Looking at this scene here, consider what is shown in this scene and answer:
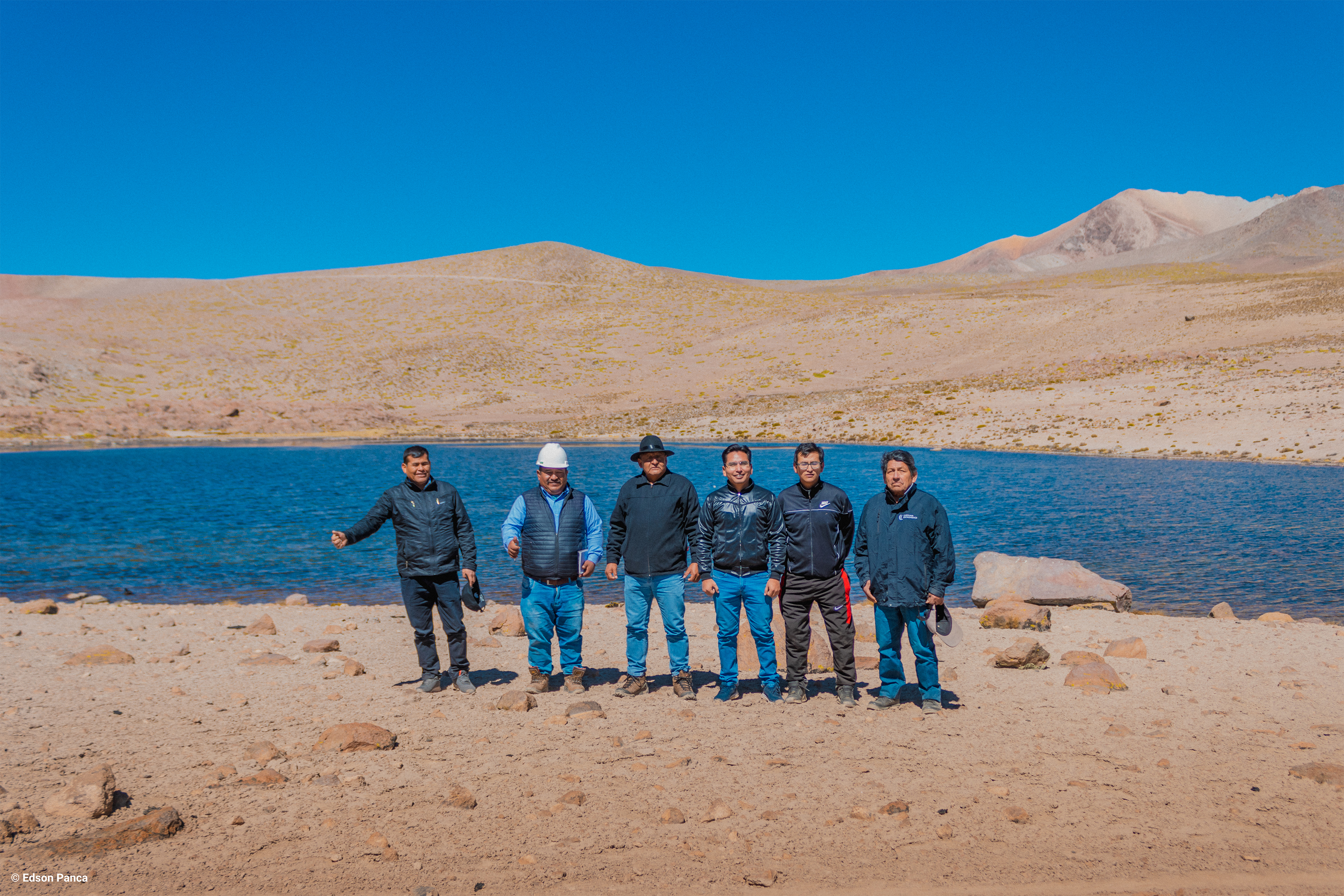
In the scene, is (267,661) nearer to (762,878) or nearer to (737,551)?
(737,551)

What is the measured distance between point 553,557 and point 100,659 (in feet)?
15.6

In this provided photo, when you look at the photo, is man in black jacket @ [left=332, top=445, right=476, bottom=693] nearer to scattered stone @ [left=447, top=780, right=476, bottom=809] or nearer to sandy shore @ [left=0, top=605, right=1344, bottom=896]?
sandy shore @ [left=0, top=605, right=1344, bottom=896]

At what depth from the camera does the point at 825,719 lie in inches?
289

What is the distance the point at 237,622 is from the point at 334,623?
1216 millimetres

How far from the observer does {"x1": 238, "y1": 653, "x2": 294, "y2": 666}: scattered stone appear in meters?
8.92

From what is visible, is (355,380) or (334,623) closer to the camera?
(334,623)

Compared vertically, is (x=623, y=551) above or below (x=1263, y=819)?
above

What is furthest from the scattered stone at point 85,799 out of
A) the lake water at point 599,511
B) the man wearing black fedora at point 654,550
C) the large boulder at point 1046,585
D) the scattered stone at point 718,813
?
the large boulder at point 1046,585

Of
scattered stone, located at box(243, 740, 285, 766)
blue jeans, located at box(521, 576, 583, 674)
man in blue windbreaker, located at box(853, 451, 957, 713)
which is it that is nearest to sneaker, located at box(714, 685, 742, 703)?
man in blue windbreaker, located at box(853, 451, 957, 713)

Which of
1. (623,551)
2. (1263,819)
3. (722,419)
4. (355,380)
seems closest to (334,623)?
(623,551)

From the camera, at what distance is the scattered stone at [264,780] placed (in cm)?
583

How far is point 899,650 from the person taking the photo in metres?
7.68

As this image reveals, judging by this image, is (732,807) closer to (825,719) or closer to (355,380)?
(825,719)

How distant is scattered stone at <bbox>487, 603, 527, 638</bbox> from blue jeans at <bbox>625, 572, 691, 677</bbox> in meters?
3.04
